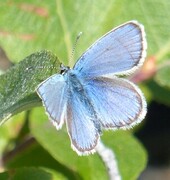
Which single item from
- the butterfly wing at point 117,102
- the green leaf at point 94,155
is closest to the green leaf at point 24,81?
the butterfly wing at point 117,102

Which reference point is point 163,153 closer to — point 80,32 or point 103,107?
point 80,32

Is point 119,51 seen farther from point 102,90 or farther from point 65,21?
point 65,21

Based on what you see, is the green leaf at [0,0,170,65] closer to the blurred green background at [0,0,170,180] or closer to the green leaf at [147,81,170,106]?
the blurred green background at [0,0,170,180]

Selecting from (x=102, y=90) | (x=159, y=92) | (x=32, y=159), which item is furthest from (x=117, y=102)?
(x=159, y=92)

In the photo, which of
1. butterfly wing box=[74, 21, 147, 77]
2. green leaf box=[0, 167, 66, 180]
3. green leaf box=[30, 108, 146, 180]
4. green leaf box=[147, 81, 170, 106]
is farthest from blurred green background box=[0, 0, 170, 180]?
green leaf box=[147, 81, 170, 106]

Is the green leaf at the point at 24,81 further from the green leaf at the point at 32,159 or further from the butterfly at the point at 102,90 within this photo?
the green leaf at the point at 32,159

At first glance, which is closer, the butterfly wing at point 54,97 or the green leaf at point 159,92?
the butterfly wing at point 54,97
